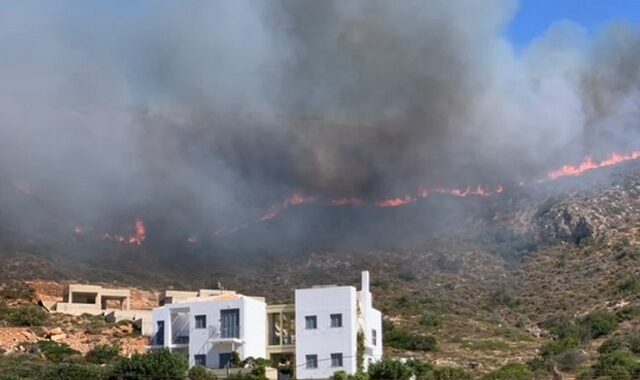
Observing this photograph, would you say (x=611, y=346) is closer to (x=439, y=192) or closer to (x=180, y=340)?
(x=180, y=340)

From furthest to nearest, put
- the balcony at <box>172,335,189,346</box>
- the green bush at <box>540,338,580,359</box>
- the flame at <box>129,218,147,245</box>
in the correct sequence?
the flame at <box>129,218,147,245</box> < the green bush at <box>540,338,580,359</box> < the balcony at <box>172,335,189,346</box>

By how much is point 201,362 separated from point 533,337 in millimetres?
27261

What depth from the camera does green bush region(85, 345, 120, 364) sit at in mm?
61037

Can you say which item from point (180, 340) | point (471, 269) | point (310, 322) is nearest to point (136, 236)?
point (471, 269)

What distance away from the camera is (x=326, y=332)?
53.9 m

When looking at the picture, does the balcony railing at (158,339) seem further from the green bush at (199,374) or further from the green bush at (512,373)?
the green bush at (512,373)

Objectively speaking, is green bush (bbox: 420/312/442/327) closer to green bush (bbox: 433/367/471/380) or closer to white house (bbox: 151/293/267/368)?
green bush (bbox: 433/367/471/380)

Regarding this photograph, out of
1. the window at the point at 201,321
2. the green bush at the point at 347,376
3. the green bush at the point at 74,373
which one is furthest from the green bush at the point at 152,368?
the green bush at the point at 347,376

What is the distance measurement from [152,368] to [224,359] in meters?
5.77

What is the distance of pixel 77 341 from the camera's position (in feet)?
221

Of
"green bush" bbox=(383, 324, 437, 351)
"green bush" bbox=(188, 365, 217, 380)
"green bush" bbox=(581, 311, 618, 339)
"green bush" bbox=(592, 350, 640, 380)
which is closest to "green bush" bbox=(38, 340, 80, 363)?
"green bush" bbox=(188, 365, 217, 380)

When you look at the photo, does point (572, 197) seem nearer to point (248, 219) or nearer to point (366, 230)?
A: point (366, 230)

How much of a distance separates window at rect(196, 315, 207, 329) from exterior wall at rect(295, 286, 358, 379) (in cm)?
497

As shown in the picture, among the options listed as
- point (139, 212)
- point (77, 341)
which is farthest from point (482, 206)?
point (77, 341)
